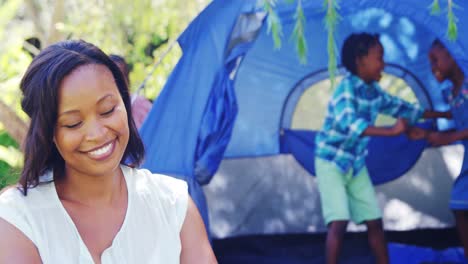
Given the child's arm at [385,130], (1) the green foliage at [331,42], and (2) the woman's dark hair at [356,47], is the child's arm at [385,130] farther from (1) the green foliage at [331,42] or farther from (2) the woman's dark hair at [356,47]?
(1) the green foliage at [331,42]

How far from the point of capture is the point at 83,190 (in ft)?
6.05

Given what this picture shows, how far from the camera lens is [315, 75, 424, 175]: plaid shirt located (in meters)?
4.00

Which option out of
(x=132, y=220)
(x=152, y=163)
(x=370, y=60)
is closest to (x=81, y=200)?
(x=132, y=220)

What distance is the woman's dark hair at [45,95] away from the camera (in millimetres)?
1702

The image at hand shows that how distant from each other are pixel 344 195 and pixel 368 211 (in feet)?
0.61

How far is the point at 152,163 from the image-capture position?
378 cm

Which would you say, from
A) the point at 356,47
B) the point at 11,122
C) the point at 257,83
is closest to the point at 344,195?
the point at 356,47

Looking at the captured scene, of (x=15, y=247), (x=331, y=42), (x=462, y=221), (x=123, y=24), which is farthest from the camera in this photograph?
(x=123, y=24)

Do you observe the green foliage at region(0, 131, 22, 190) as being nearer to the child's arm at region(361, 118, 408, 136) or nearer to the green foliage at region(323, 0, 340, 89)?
the green foliage at region(323, 0, 340, 89)

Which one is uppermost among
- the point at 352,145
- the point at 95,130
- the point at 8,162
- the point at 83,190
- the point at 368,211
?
the point at 95,130

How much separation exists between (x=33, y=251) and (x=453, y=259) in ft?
10.8

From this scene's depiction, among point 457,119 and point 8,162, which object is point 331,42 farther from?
point 457,119

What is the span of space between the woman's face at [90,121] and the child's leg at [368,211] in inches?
101

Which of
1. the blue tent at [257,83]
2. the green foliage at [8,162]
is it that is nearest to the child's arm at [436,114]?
the blue tent at [257,83]
